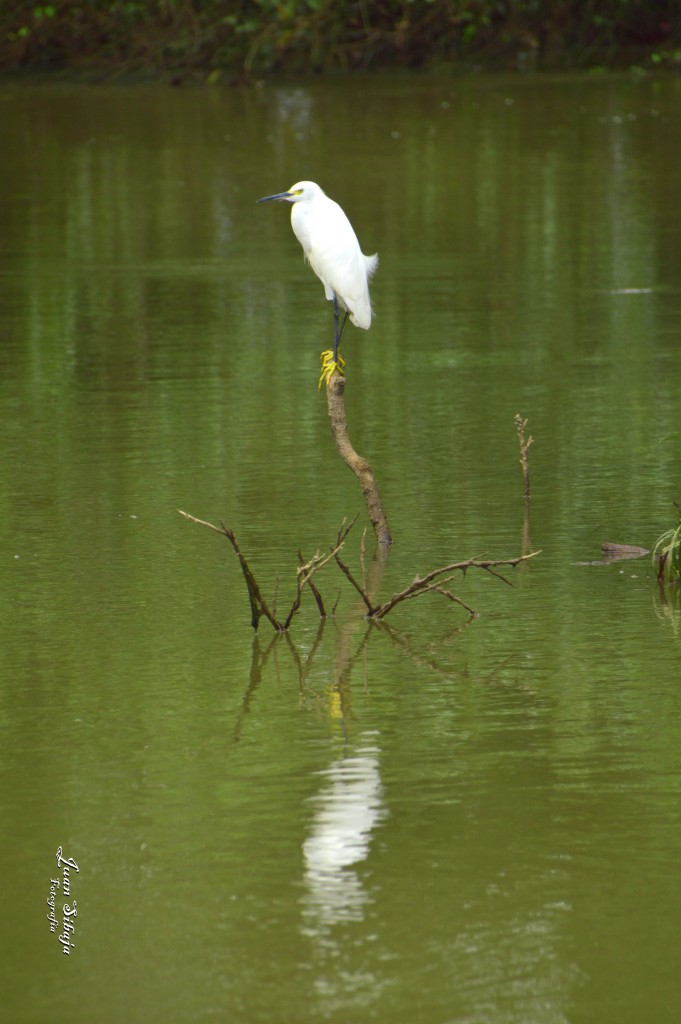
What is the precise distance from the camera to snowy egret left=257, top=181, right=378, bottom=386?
8359 millimetres

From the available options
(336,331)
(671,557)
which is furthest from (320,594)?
(336,331)

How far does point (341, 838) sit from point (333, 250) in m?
4.06

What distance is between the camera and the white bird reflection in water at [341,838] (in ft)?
14.2

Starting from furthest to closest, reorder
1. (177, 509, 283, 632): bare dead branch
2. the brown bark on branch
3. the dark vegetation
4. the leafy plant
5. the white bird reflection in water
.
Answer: the dark vegetation
the brown bark on branch
the leafy plant
(177, 509, 283, 632): bare dead branch
the white bird reflection in water

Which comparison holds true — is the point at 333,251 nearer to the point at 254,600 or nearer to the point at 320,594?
the point at 320,594

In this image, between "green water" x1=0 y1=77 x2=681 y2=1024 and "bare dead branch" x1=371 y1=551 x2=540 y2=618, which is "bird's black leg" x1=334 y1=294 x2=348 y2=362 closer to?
"green water" x1=0 y1=77 x2=681 y2=1024

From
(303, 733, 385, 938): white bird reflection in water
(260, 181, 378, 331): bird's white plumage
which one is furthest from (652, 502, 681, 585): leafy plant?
(260, 181, 378, 331): bird's white plumage

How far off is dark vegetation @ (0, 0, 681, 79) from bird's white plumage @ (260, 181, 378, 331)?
21408mm

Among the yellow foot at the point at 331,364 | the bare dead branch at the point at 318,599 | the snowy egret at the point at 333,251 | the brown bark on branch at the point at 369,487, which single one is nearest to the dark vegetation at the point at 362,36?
the snowy egret at the point at 333,251

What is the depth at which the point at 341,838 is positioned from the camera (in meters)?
4.70

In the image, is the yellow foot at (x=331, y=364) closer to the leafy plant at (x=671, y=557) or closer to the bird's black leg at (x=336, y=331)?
the bird's black leg at (x=336, y=331)

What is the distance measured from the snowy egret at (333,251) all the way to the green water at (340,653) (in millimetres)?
645

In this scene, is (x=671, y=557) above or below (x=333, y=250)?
below

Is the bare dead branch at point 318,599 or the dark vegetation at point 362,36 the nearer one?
the bare dead branch at point 318,599
